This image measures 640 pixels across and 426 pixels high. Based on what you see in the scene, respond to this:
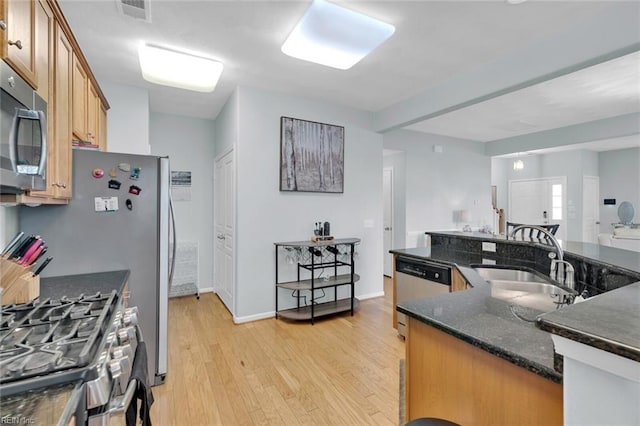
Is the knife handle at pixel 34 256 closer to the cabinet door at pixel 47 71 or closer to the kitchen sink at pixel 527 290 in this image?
the cabinet door at pixel 47 71

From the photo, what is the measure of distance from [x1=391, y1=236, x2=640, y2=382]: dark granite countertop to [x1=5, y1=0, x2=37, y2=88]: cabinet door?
195 centimetres

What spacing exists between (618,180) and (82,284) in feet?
33.5

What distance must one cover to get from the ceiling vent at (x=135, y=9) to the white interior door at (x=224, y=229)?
1741 millimetres

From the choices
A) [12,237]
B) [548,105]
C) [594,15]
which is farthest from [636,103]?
[12,237]

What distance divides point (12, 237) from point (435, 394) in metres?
2.56

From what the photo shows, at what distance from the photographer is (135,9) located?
2078 mm

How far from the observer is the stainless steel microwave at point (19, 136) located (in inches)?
43.6

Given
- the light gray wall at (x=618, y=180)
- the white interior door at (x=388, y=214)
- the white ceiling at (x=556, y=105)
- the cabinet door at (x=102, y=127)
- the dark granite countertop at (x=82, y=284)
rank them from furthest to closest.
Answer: the light gray wall at (x=618, y=180)
the white interior door at (x=388, y=214)
the white ceiling at (x=556, y=105)
the cabinet door at (x=102, y=127)
the dark granite countertop at (x=82, y=284)

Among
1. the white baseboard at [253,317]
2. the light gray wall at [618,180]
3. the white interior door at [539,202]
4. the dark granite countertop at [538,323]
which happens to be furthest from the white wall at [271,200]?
the light gray wall at [618,180]

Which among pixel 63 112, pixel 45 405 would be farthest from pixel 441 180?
pixel 45 405

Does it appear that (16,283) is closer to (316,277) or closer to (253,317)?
(253,317)

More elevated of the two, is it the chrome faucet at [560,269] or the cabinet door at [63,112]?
the cabinet door at [63,112]

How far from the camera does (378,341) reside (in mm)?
3010

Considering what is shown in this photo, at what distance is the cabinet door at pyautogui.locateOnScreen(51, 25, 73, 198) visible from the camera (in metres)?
1.72
